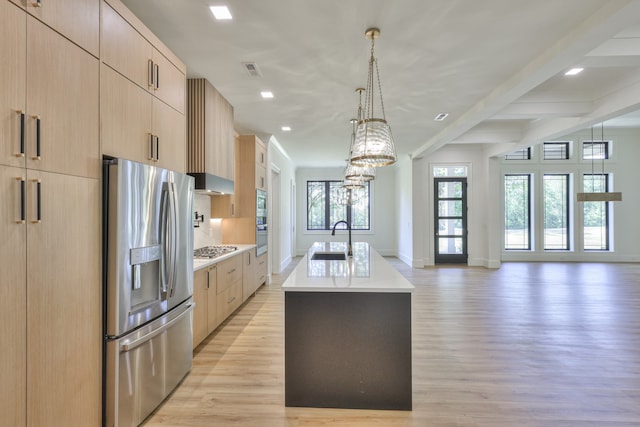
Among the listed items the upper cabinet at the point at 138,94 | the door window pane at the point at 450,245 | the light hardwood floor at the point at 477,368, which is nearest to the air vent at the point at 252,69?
the upper cabinet at the point at 138,94

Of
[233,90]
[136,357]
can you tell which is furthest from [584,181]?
[136,357]

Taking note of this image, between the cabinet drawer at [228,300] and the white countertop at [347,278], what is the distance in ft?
3.97

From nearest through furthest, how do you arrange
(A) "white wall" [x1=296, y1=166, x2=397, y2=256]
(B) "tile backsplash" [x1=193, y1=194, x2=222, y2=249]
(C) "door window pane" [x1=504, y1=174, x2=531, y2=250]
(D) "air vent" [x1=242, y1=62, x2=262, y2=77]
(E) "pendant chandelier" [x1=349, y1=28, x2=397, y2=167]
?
(E) "pendant chandelier" [x1=349, y1=28, x2=397, y2=167] < (D) "air vent" [x1=242, y1=62, x2=262, y2=77] < (B) "tile backsplash" [x1=193, y1=194, x2=222, y2=249] < (C) "door window pane" [x1=504, y1=174, x2=531, y2=250] < (A) "white wall" [x1=296, y1=166, x2=397, y2=256]

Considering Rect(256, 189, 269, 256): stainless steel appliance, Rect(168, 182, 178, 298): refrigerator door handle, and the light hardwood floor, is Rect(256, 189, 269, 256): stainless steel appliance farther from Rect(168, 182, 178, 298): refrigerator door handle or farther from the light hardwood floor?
Rect(168, 182, 178, 298): refrigerator door handle

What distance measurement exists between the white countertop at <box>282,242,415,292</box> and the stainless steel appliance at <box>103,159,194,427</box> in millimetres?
850

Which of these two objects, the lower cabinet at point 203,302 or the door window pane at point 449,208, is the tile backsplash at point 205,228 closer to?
the lower cabinet at point 203,302

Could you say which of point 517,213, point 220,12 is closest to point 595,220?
point 517,213

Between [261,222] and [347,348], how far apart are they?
3.61 metres

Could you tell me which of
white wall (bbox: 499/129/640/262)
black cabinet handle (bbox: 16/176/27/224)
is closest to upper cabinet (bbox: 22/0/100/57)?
black cabinet handle (bbox: 16/176/27/224)

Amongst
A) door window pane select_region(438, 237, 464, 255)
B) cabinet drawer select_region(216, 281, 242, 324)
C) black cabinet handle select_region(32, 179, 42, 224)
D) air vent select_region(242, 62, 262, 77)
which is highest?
air vent select_region(242, 62, 262, 77)

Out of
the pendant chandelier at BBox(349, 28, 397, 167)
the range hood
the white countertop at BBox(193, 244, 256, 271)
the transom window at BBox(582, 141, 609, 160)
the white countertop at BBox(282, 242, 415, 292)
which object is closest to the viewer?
the white countertop at BBox(282, 242, 415, 292)

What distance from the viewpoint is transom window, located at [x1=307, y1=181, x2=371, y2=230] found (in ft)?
33.6

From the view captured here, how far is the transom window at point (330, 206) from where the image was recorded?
10.2 m

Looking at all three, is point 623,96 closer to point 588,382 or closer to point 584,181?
point 588,382
